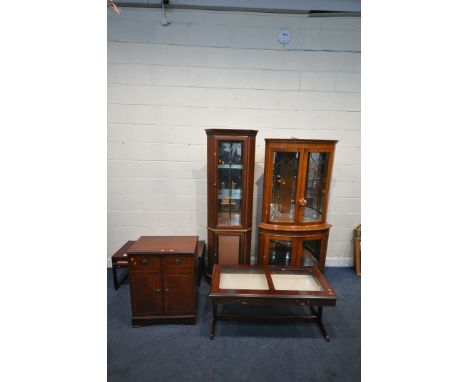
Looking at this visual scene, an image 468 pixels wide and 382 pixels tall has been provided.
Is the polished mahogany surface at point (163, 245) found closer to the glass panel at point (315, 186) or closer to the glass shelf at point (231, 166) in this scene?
the glass shelf at point (231, 166)

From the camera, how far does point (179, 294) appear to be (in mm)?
1900

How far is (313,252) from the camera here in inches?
99.1

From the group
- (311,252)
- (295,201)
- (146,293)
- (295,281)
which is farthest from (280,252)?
(146,293)

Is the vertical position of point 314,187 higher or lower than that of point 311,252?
higher

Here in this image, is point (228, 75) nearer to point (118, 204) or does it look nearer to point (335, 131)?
point (335, 131)

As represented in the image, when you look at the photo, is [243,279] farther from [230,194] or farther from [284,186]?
[284,186]

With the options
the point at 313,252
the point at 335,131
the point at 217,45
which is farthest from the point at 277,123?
the point at 313,252

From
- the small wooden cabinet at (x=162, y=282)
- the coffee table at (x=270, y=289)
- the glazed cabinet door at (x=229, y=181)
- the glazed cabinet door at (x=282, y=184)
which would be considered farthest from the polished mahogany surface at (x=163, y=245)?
the glazed cabinet door at (x=282, y=184)

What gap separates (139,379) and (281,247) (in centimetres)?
170

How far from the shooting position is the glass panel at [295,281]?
1.85 m

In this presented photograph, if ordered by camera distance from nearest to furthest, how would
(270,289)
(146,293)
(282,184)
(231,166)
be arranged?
(270,289), (146,293), (231,166), (282,184)

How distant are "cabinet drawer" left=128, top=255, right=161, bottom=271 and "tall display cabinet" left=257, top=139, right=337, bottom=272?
1.13 meters

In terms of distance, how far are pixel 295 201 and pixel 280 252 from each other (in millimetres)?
631

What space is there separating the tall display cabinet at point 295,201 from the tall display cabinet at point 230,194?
19 centimetres
